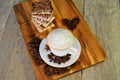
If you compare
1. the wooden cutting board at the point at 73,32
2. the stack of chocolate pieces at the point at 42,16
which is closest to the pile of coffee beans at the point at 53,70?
the wooden cutting board at the point at 73,32

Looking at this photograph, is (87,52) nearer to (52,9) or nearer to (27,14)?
(52,9)

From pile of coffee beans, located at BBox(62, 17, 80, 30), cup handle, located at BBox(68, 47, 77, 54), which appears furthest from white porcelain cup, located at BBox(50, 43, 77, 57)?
pile of coffee beans, located at BBox(62, 17, 80, 30)

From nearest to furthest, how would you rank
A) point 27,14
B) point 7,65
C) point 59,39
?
point 59,39, point 7,65, point 27,14

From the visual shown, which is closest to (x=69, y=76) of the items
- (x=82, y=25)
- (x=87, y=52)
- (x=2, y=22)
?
(x=87, y=52)

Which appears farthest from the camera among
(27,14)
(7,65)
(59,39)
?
(27,14)

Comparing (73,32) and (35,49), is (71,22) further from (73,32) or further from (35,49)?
(35,49)

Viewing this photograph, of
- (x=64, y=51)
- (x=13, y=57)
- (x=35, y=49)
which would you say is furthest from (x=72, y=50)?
(x=13, y=57)
